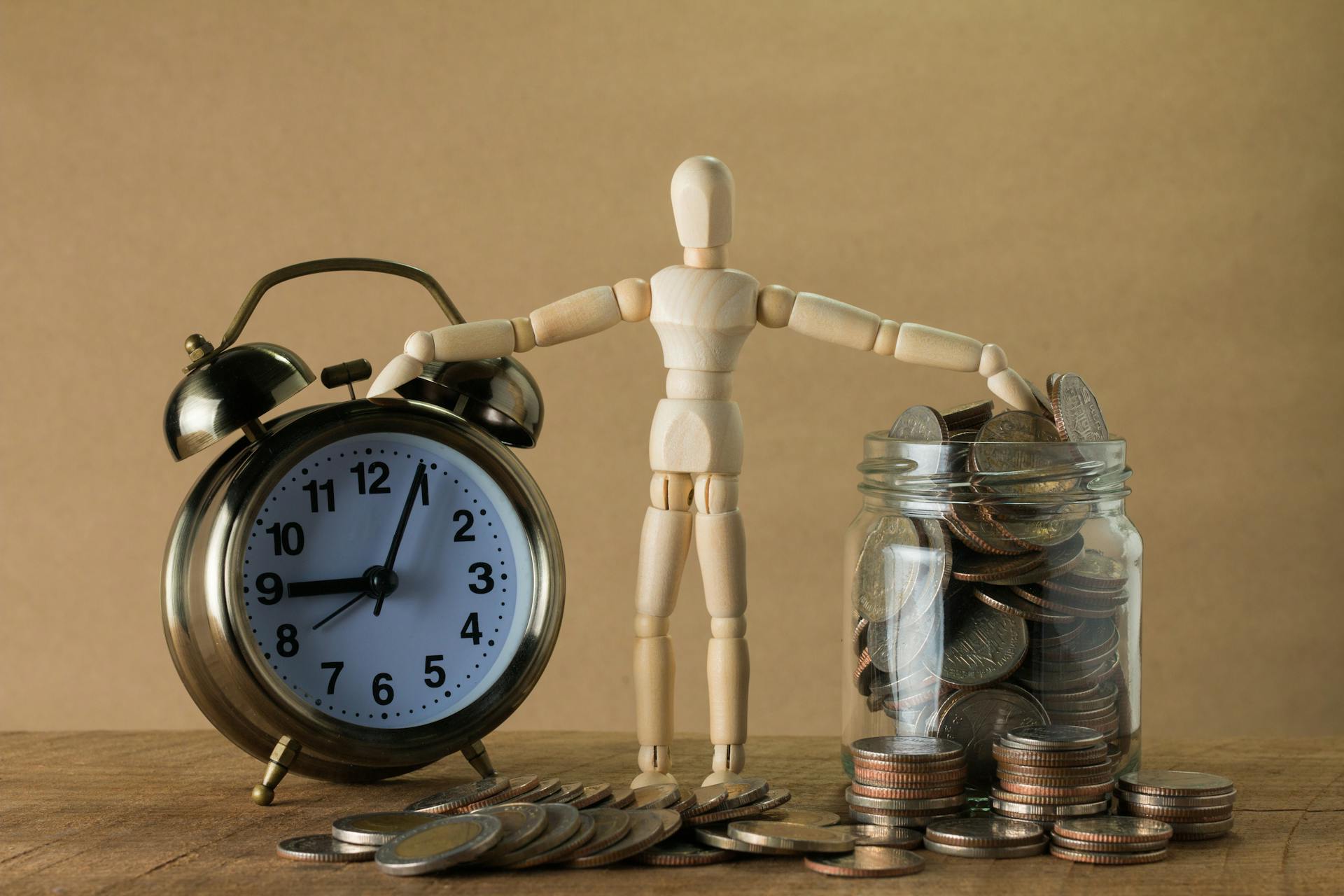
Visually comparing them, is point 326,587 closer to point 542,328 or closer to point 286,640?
point 286,640

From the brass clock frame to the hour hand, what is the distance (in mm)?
58

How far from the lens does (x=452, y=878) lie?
1.03m

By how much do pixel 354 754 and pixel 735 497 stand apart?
436 millimetres

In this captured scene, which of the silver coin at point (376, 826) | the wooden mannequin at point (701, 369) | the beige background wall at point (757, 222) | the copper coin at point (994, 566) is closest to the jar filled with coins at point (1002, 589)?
the copper coin at point (994, 566)

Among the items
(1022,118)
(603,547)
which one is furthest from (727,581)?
(1022,118)

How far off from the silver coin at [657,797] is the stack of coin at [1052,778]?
0.90 feet

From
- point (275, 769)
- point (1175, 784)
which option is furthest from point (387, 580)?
point (1175, 784)

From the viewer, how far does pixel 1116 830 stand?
3.53 feet

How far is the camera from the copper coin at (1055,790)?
43.9 inches

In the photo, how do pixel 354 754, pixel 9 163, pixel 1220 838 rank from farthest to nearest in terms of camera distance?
1. pixel 9 163
2. pixel 354 754
3. pixel 1220 838

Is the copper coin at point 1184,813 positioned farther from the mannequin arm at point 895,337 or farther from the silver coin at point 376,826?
the silver coin at point 376,826

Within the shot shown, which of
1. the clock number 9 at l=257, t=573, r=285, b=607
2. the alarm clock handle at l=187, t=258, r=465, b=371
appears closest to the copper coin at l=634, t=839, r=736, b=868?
the clock number 9 at l=257, t=573, r=285, b=607

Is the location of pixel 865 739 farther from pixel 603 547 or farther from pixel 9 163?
pixel 9 163

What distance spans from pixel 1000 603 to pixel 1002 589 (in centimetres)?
2
